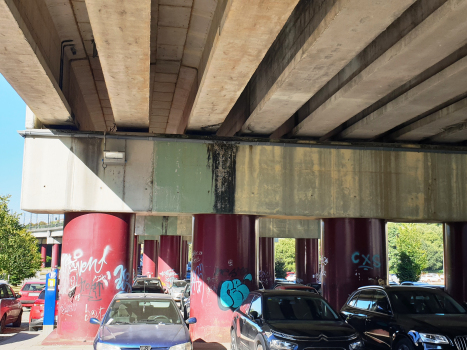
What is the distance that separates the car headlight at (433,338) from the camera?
8.25m

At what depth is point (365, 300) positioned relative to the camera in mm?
10742

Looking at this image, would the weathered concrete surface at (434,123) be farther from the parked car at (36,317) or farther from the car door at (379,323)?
the parked car at (36,317)

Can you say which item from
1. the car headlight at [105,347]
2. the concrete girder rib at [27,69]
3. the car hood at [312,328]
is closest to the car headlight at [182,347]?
the car headlight at [105,347]

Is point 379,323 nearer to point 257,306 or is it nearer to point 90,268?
point 257,306

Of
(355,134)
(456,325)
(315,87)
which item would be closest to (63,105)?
(315,87)

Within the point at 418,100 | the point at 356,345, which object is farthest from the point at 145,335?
the point at 418,100

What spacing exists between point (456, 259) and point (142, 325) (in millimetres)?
12070

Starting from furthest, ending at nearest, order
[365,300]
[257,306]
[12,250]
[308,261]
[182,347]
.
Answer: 1. [308,261]
2. [12,250]
3. [365,300]
4. [257,306]
5. [182,347]

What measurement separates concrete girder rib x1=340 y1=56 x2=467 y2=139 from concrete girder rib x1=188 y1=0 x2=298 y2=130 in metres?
3.91

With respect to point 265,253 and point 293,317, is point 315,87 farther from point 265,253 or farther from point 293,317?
point 265,253

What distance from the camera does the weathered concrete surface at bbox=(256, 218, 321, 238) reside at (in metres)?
36.1

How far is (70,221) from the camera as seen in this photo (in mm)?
13859

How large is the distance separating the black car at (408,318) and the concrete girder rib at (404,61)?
444 centimetres

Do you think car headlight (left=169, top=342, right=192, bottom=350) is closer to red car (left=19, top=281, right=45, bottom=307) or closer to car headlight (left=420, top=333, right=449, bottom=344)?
car headlight (left=420, top=333, right=449, bottom=344)
